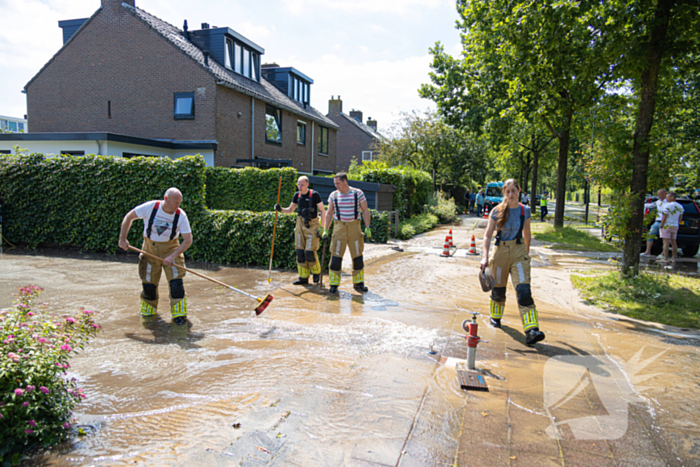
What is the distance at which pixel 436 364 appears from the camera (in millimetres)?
4359

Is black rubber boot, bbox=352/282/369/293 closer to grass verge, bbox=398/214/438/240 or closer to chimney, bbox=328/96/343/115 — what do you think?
grass verge, bbox=398/214/438/240

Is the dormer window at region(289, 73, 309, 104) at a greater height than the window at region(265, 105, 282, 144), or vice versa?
the dormer window at region(289, 73, 309, 104)

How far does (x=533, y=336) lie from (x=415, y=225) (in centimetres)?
1287

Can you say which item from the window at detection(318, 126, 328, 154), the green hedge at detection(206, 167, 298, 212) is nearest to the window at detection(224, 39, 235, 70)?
the window at detection(318, 126, 328, 154)

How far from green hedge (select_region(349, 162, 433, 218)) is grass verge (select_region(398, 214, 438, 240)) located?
1.77 feet

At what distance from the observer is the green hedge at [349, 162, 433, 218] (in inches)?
673

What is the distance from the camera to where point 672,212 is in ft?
37.1

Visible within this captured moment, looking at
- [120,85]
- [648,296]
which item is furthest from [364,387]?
[120,85]

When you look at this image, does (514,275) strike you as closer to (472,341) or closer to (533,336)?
(533,336)

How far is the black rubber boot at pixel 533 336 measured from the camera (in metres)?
4.92

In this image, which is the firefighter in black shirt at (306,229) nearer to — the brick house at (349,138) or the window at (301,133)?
the window at (301,133)

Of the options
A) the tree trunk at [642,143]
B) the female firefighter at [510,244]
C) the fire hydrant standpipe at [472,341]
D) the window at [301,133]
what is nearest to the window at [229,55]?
the window at [301,133]

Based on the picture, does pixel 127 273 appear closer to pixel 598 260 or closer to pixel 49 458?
pixel 49 458

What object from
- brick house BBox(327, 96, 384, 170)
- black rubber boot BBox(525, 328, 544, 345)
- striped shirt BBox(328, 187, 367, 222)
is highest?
brick house BBox(327, 96, 384, 170)
